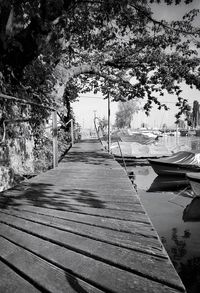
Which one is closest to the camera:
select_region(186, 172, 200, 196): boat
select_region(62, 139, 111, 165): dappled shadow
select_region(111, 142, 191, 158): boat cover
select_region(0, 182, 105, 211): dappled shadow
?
select_region(0, 182, 105, 211): dappled shadow

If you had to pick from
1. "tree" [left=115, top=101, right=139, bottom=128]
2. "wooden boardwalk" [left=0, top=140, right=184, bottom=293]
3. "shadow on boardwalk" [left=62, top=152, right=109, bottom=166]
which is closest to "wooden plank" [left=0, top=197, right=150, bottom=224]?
"wooden boardwalk" [left=0, top=140, right=184, bottom=293]

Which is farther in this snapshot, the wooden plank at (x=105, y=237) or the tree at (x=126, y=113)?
the tree at (x=126, y=113)

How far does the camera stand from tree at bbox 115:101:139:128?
324 ft

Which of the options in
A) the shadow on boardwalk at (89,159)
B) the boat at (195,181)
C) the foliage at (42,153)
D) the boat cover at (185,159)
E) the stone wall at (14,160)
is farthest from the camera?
the boat cover at (185,159)

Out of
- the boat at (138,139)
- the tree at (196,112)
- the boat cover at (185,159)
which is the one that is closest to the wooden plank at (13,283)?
the boat cover at (185,159)

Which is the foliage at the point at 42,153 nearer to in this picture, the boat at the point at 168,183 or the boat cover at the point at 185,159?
the boat at the point at 168,183

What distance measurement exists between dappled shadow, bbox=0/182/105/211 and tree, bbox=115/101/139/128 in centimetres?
9516

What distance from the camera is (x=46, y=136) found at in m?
13.1

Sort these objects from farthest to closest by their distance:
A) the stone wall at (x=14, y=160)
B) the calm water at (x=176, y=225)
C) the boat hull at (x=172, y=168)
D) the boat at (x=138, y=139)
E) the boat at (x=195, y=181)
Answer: the boat at (x=138, y=139), the boat hull at (x=172, y=168), the boat at (x=195, y=181), the stone wall at (x=14, y=160), the calm water at (x=176, y=225)

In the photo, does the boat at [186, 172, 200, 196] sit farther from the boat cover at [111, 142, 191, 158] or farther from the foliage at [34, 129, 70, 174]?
the boat cover at [111, 142, 191, 158]

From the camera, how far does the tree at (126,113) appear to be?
98.7 m

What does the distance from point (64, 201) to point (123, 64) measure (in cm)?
1501

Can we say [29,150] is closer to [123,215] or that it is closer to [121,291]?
[123,215]

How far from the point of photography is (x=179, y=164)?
64.4 feet
